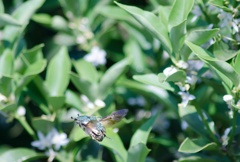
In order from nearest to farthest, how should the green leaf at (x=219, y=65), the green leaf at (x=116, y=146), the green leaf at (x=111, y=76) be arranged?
the green leaf at (x=219, y=65) → the green leaf at (x=116, y=146) → the green leaf at (x=111, y=76)

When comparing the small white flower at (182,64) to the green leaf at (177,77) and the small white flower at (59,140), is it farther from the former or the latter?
the small white flower at (59,140)

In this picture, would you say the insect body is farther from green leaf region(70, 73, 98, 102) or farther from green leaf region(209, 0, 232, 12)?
green leaf region(209, 0, 232, 12)

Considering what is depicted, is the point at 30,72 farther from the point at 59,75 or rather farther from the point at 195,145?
the point at 195,145

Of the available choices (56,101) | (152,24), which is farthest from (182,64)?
(56,101)

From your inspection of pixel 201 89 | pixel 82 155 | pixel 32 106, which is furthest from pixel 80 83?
pixel 32 106

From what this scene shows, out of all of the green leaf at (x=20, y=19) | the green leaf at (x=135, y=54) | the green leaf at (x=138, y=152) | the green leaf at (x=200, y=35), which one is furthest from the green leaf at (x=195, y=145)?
the green leaf at (x=20, y=19)

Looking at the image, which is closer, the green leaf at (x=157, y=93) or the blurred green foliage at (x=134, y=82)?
the blurred green foliage at (x=134, y=82)

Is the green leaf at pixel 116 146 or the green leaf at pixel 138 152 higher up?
the green leaf at pixel 138 152

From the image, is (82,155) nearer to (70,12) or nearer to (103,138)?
(103,138)
